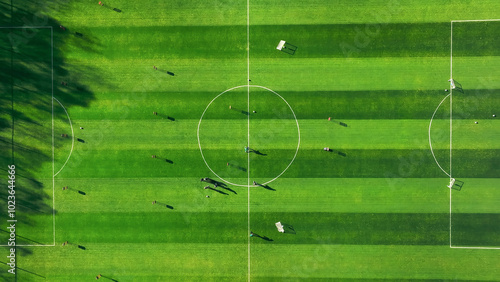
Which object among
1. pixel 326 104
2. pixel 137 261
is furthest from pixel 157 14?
pixel 137 261

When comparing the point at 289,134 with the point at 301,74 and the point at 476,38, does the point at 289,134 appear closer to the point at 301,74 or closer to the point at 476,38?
the point at 301,74

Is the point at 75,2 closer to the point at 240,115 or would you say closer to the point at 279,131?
the point at 240,115

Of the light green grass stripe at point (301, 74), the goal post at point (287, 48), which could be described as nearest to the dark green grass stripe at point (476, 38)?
the light green grass stripe at point (301, 74)

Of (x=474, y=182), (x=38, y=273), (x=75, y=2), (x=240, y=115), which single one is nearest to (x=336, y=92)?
(x=240, y=115)

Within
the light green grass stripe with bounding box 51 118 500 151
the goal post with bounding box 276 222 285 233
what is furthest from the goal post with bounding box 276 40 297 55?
the goal post with bounding box 276 222 285 233

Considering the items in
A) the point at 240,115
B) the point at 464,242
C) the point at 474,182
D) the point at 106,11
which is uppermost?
the point at 106,11

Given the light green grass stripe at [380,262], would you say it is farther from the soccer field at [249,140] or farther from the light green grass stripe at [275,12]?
the light green grass stripe at [275,12]
